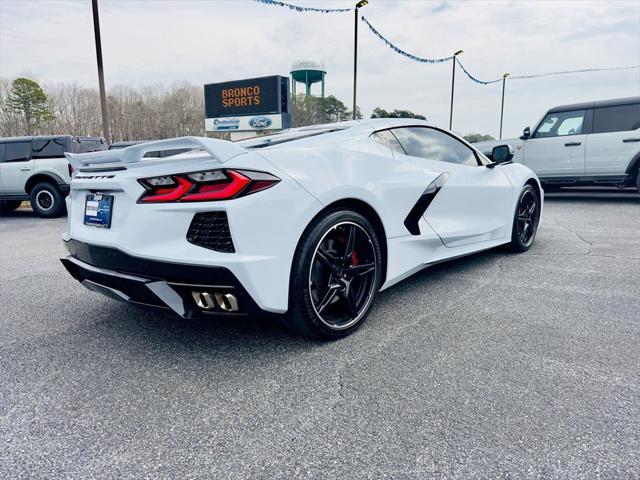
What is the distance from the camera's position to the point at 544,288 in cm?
366

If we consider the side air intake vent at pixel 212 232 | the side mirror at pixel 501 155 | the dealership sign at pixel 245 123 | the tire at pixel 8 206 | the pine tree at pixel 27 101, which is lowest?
the tire at pixel 8 206

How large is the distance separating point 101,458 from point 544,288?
3.26 meters

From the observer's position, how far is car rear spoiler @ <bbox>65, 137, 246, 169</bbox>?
87.6 inches

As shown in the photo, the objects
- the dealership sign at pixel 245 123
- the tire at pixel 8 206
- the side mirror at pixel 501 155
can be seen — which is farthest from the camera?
the dealership sign at pixel 245 123

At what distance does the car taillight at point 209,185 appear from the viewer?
2.20 meters

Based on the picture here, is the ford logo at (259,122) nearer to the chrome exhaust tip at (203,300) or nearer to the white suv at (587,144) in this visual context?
the white suv at (587,144)

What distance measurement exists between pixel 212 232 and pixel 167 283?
345 millimetres

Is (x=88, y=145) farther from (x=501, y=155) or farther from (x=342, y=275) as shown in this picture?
(x=342, y=275)

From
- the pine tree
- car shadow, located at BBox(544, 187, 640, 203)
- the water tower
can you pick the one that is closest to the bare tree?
the pine tree

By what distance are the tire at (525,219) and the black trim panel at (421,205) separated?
1.60 metres

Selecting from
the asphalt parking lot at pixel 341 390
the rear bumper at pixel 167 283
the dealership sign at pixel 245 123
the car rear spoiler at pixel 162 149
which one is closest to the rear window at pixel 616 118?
the asphalt parking lot at pixel 341 390

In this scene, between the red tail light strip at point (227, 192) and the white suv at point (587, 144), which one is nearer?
the red tail light strip at point (227, 192)

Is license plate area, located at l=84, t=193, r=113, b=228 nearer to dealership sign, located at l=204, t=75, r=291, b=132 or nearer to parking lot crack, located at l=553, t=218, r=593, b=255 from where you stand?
parking lot crack, located at l=553, t=218, r=593, b=255

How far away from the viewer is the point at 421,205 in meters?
3.29
